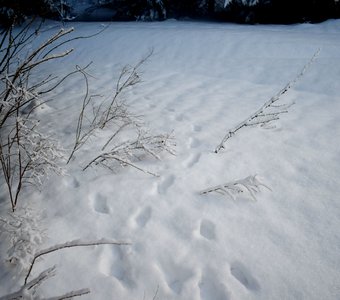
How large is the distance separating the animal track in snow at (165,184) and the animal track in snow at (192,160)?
18 centimetres

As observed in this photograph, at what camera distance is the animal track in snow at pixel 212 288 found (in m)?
1.24

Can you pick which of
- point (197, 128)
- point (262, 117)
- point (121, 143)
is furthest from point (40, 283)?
point (262, 117)

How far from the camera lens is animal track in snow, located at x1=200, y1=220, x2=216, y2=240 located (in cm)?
149

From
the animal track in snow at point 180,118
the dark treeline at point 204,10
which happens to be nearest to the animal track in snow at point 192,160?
the animal track in snow at point 180,118

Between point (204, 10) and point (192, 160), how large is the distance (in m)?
7.74

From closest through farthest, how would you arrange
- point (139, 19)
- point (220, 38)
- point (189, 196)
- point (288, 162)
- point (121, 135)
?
point (189, 196) < point (288, 162) < point (121, 135) < point (220, 38) < point (139, 19)

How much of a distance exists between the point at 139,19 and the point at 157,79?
603 cm

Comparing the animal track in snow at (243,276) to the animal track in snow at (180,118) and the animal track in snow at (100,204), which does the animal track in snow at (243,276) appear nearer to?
the animal track in snow at (100,204)

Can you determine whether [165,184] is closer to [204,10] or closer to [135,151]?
[135,151]

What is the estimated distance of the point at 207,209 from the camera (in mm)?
1646

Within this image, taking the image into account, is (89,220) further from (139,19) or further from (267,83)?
(139,19)

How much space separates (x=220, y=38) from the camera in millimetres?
4902

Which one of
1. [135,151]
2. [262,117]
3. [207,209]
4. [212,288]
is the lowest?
[212,288]

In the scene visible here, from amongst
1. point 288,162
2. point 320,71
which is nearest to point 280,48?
point 320,71
